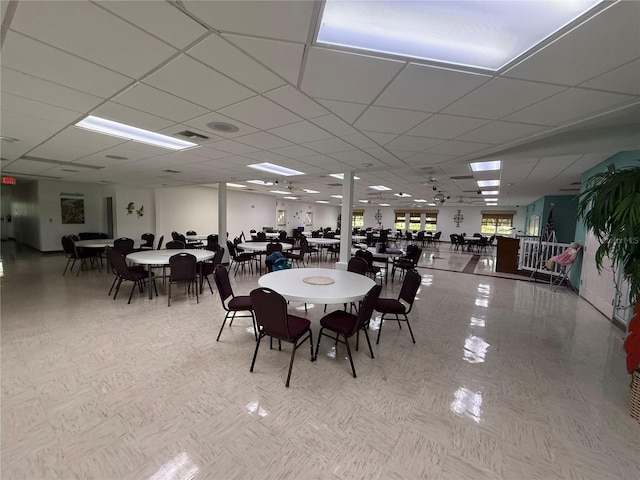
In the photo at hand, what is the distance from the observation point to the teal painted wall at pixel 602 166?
394 cm

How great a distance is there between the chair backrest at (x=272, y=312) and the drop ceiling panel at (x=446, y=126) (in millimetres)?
2540

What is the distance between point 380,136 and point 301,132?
3.56ft

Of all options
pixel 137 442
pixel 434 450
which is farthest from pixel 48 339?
pixel 434 450

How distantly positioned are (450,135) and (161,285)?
6375mm

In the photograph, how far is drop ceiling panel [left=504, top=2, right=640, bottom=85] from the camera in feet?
4.52

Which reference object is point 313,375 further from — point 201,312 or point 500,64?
point 500,64

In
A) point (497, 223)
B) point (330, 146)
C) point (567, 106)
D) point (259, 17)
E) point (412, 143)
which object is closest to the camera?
point (259, 17)

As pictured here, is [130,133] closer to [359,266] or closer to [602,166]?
[359,266]

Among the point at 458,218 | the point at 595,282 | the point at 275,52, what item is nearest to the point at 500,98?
the point at 275,52

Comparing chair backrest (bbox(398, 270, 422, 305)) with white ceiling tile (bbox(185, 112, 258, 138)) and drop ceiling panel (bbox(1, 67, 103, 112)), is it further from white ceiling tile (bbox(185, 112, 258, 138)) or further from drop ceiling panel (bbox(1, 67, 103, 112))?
drop ceiling panel (bbox(1, 67, 103, 112))

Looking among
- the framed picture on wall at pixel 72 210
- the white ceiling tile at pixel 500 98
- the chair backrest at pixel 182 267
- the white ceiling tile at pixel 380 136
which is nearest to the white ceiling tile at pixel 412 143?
the white ceiling tile at pixel 380 136

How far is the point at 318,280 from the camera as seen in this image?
3.35 metres

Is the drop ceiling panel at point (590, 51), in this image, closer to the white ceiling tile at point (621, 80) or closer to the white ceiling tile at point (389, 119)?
the white ceiling tile at point (621, 80)

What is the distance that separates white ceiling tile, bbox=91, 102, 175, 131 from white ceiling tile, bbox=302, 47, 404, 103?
198 centimetres
